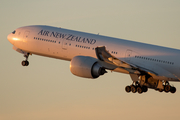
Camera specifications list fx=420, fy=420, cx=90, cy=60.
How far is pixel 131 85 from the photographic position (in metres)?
43.4

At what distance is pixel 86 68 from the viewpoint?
1565 inches

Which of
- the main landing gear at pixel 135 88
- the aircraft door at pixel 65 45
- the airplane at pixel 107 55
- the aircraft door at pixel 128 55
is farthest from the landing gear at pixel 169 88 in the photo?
the aircraft door at pixel 65 45

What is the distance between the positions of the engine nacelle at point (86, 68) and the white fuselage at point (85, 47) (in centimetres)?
281

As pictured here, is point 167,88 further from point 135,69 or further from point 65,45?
point 65,45

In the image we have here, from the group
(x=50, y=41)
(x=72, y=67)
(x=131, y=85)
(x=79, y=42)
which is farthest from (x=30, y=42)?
(x=131, y=85)

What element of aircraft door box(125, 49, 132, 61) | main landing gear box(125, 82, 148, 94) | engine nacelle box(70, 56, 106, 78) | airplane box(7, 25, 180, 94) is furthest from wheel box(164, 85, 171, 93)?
engine nacelle box(70, 56, 106, 78)

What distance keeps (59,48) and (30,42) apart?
4.11m

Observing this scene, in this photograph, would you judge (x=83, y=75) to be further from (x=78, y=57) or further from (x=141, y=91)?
(x=141, y=91)

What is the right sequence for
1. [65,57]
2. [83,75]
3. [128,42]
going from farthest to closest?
[65,57], [128,42], [83,75]

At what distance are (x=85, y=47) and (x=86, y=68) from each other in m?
4.72

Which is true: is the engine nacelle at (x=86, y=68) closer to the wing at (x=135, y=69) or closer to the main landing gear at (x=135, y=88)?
the wing at (x=135, y=69)

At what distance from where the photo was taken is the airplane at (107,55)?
1577 inches

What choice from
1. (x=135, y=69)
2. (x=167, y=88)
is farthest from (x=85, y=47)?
(x=167, y=88)

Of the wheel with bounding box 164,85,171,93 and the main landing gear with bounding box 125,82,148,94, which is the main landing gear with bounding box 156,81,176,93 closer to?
the wheel with bounding box 164,85,171,93
